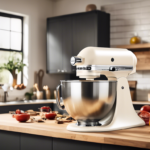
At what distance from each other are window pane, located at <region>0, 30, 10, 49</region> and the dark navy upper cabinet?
79cm

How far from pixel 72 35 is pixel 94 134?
13.0ft

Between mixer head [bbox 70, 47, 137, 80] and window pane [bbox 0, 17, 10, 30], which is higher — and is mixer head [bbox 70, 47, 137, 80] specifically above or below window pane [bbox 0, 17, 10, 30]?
below

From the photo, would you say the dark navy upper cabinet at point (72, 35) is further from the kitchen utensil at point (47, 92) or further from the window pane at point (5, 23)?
the window pane at point (5, 23)

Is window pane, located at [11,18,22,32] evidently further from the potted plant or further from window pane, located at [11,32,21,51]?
the potted plant

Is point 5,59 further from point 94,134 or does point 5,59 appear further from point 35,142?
point 94,134

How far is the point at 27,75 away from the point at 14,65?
0.39 metres

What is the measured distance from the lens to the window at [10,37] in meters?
5.05

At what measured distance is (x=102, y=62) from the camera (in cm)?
149

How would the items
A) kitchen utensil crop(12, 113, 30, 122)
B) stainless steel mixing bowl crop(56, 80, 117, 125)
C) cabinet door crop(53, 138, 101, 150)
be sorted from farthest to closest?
kitchen utensil crop(12, 113, 30, 122)
stainless steel mixing bowl crop(56, 80, 117, 125)
cabinet door crop(53, 138, 101, 150)

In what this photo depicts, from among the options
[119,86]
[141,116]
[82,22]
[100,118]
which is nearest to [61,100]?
[100,118]

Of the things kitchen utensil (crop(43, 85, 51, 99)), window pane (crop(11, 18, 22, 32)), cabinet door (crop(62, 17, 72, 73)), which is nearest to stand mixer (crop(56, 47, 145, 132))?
cabinet door (crop(62, 17, 72, 73))

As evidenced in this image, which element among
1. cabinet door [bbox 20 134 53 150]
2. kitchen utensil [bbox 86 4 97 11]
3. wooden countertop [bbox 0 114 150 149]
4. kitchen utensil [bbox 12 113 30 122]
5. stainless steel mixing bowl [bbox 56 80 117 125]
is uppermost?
kitchen utensil [bbox 86 4 97 11]

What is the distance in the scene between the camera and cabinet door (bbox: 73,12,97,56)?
484cm

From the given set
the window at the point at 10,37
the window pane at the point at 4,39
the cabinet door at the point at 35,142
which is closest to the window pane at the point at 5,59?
the window at the point at 10,37
